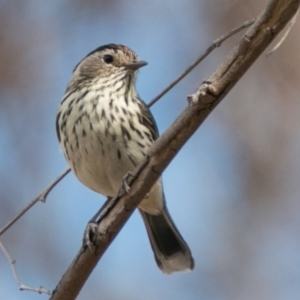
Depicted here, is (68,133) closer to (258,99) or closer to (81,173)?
(81,173)

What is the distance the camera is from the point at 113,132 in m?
4.05

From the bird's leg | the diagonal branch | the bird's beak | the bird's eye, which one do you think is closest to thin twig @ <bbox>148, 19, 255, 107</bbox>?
the diagonal branch

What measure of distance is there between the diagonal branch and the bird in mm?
616

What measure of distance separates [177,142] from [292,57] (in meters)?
2.98

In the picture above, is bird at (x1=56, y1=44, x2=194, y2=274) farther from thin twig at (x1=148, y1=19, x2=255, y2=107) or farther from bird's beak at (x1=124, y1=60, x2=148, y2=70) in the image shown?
thin twig at (x1=148, y1=19, x2=255, y2=107)

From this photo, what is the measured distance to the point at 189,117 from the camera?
3.01 m

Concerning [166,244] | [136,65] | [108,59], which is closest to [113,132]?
[136,65]

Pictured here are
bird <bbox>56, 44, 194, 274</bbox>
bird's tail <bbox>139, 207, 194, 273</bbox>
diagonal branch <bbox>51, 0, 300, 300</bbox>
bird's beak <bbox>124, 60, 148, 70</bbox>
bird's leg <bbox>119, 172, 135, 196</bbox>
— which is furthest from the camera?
bird's tail <bbox>139, 207, 194, 273</bbox>

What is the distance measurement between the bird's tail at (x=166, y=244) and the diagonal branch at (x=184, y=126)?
121 centimetres

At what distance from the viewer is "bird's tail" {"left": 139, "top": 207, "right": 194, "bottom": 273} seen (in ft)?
15.0

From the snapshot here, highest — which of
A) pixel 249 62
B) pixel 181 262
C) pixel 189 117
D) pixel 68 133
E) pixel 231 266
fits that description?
pixel 249 62

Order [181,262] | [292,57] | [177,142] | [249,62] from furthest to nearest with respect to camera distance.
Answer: [292,57] < [181,262] < [177,142] < [249,62]

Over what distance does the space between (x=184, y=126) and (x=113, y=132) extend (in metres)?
1.06

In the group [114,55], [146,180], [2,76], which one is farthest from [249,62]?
[2,76]
